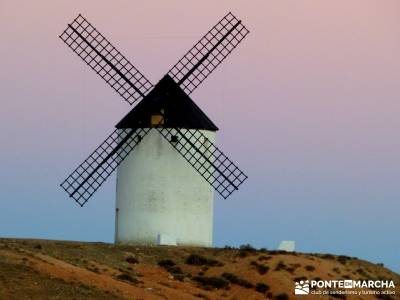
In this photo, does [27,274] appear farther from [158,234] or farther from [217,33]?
[217,33]

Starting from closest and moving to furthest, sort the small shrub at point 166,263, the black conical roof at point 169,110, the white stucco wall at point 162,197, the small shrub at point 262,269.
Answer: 1. the small shrub at point 166,263
2. the small shrub at point 262,269
3. the white stucco wall at point 162,197
4. the black conical roof at point 169,110

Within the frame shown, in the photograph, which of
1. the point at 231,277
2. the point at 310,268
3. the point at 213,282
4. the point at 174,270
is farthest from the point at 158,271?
the point at 310,268

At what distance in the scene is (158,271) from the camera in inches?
2208

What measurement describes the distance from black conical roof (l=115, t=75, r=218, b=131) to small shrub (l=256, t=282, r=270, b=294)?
924 cm

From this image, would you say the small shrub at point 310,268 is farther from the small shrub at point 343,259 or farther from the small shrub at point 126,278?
the small shrub at point 126,278

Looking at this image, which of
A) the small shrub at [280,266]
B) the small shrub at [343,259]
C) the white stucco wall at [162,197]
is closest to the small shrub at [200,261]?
the small shrub at [280,266]

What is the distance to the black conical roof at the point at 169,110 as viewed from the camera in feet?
205

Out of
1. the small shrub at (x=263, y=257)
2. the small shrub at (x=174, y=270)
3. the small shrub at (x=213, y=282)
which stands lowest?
the small shrub at (x=213, y=282)

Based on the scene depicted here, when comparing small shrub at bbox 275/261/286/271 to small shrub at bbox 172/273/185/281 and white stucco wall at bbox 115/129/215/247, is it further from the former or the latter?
white stucco wall at bbox 115/129/215/247

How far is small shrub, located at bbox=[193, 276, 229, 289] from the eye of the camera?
182 ft

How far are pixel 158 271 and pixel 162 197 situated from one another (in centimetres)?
608

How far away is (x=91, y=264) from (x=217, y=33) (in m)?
16.5

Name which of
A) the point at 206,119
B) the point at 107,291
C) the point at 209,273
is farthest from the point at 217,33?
the point at 107,291

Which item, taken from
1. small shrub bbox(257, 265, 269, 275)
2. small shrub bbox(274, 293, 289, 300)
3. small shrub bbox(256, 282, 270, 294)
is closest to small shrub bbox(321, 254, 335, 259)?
small shrub bbox(257, 265, 269, 275)
